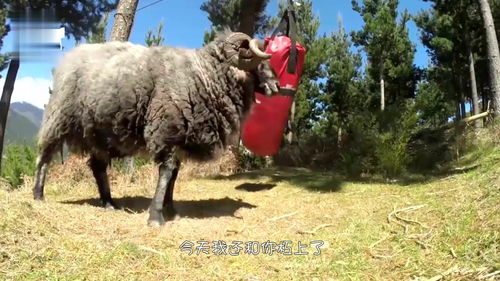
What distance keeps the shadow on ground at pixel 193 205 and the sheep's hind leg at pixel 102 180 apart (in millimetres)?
167

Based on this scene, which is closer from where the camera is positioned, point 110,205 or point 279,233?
point 279,233

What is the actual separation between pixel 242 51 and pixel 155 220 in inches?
82.1

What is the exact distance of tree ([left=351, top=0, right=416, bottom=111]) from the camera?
22.2 metres

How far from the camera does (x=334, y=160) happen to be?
10.9 m

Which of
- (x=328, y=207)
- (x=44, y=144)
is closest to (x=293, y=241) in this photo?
(x=328, y=207)

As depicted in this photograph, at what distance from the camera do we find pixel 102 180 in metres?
6.14

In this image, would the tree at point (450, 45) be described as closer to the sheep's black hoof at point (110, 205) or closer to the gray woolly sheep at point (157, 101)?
the gray woolly sheep at point (157, 101)

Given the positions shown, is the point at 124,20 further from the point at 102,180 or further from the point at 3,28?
the point at 3,28

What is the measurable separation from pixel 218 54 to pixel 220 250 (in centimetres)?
230

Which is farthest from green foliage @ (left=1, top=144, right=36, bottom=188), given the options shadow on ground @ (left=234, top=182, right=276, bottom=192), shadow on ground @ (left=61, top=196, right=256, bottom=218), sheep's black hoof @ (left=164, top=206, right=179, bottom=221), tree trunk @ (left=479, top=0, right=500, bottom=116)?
tree trunk @ (left=479, top=0, right=500, bottom=116)

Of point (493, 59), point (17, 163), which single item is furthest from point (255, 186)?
point (493, 59)

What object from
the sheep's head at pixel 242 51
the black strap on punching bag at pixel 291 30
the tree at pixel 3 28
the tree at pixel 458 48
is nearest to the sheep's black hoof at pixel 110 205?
the sheep's head at pixel 242 51

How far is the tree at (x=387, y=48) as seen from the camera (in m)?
22.2

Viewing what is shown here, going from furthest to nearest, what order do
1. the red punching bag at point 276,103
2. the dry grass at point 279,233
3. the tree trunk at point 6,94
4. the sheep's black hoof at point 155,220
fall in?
the tree trunk at point 6,94, the red punching bag at point 276,103, the sheep's black hoof at point 155,220, the dry grass at point 279,233
